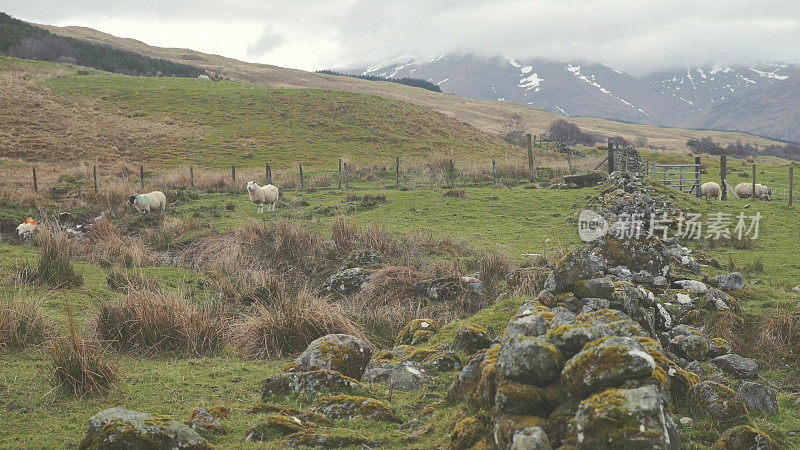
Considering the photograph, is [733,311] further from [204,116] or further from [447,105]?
[447,105]

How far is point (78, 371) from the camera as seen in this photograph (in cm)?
581

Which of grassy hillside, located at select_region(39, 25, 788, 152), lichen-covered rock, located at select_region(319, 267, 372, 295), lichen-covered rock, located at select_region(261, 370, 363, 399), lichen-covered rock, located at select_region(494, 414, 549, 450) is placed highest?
grassy hillside, located at select_region(39, 25, 788, 152)

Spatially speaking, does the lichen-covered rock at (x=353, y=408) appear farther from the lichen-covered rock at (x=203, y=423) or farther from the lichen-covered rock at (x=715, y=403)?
the lichen-covered rock at (x=715, y=403)

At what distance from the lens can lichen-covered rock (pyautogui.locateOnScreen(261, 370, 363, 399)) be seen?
6.05 meters

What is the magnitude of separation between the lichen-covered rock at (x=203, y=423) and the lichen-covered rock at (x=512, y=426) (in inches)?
103

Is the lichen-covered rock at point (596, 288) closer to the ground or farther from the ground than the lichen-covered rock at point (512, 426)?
farther from the ground

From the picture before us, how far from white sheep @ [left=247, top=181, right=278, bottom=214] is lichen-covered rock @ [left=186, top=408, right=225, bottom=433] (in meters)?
19.4

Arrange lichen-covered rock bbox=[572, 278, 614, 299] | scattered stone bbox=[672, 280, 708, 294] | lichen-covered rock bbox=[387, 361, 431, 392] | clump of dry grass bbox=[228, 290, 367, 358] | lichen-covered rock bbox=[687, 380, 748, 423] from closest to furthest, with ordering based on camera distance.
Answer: lichen-covered rock bbox=[687, 380, 748, 423]
lichen-covered rock bbox=[387, 361, 431, 392]
lichen-covered rock bbox=[572, 278, 614, 299]
clump of dry grass bbox=[228, 290, 367, 358]
scattered stone bbox=[672, 280, 708, 294]

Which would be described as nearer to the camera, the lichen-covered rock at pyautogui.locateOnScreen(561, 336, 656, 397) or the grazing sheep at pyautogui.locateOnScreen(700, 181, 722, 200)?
the lichen-covered rock at pyautogui.locateOnScreen(561, 336, 656, 397)

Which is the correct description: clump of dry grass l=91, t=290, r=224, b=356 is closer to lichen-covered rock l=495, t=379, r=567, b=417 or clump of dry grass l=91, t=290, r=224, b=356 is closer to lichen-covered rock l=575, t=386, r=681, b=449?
lichen-covered rock l=495, t=379, r=567, b=417

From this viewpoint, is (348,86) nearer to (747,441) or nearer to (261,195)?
(261,195)

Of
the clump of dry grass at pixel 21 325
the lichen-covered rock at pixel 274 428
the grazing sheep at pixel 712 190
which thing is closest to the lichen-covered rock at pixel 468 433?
the lichen-covered rock at pixel 274 428

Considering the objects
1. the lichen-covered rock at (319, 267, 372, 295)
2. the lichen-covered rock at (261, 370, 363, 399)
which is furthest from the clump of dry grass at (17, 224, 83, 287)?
the lichen-covered rock at (261, 370, 363, 399)

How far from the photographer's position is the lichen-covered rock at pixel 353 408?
5.31 m
